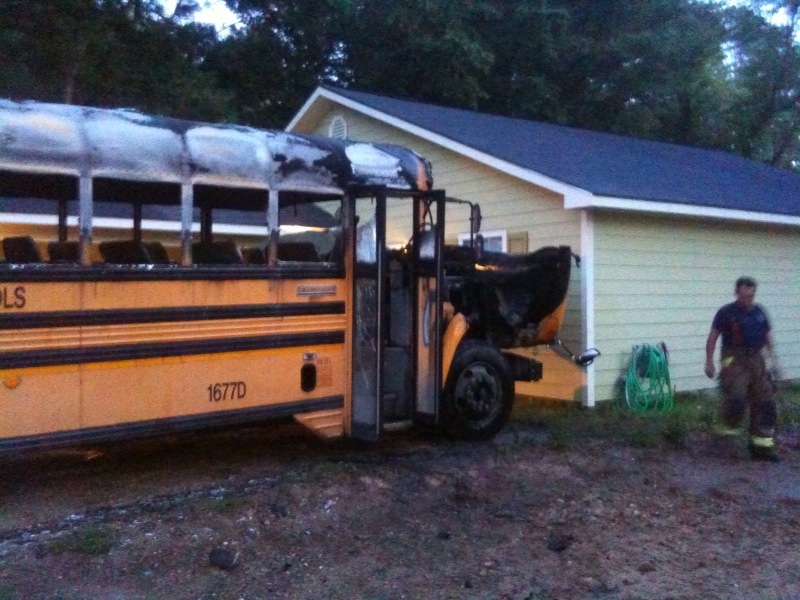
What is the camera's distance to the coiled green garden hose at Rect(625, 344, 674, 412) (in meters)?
10.8

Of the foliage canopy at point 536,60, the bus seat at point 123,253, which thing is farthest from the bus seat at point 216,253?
the foliage canopy at point 536,60

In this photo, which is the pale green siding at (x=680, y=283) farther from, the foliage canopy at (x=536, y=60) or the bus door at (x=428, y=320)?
the foliage canopy at (x=536, y=60)

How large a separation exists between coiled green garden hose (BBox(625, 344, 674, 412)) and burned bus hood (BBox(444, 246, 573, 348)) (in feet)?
5.44

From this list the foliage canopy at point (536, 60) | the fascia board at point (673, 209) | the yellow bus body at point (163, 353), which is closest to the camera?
the yellow bus body at point (163, 353)

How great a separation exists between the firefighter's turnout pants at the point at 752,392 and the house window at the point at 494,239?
3803 mm

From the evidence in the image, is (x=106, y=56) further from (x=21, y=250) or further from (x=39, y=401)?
(x=39, y=401)

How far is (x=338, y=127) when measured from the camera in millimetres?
15328

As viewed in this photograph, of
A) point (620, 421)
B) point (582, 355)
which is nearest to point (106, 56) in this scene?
point (582, 355)

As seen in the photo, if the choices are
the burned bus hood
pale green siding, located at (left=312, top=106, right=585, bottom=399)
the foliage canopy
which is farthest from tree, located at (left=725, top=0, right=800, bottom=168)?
the burned bus hood

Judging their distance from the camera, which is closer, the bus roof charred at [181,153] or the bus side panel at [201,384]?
the bus roof charred at [181,153]

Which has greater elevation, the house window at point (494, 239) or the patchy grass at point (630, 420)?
the house window at point (494, 239)

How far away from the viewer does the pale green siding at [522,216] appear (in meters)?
10.8

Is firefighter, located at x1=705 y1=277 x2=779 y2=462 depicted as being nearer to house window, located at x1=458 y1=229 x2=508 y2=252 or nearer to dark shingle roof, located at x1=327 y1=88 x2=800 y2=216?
dark shingle roof, located at x1=327 y1=88 x2=800 y2=216

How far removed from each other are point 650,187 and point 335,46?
14562 millimetres
